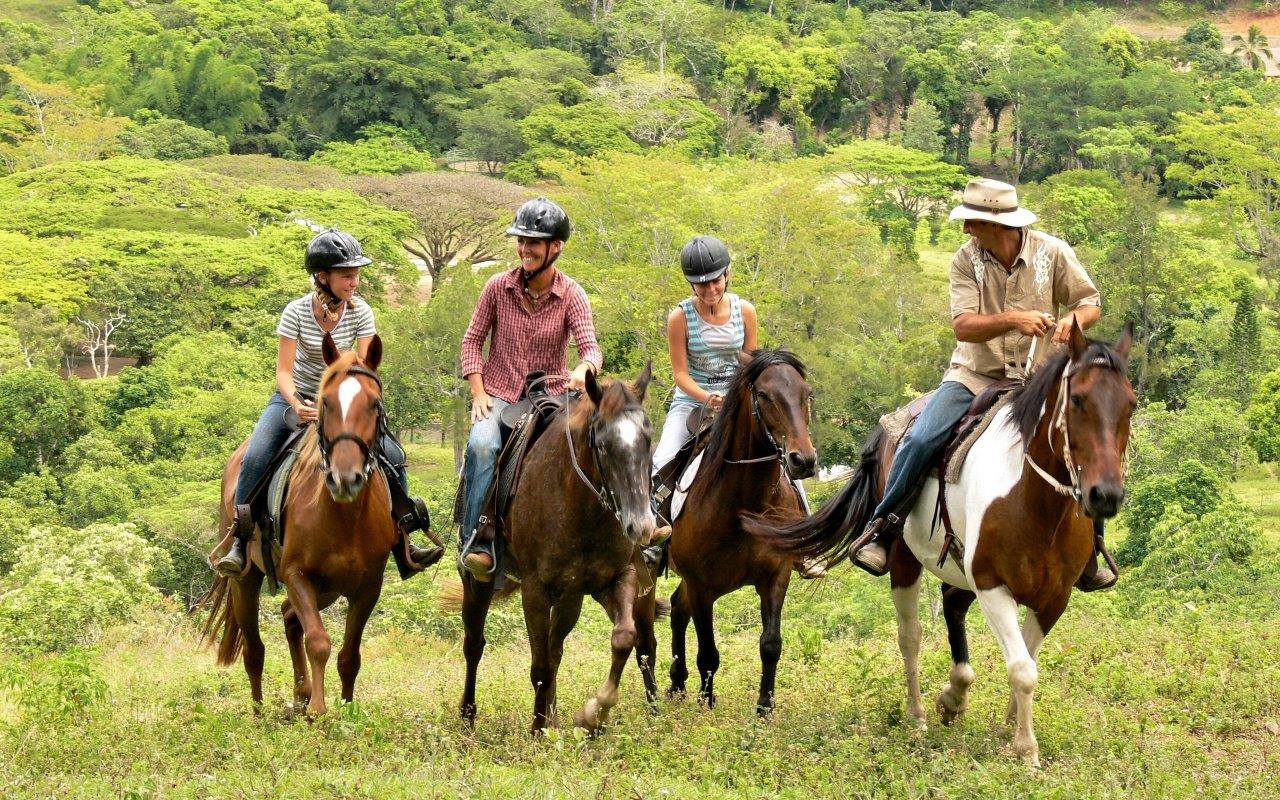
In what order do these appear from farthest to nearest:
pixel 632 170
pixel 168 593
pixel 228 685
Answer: pixel 632 170, pixel 168 593, pixel 228 685

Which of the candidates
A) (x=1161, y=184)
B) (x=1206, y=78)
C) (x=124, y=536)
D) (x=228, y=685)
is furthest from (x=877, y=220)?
(x=228, y=685)

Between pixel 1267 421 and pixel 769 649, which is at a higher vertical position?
pixel 769 649

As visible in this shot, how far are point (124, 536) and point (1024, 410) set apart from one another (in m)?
22.9

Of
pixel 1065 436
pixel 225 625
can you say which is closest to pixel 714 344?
pixel 1065 436

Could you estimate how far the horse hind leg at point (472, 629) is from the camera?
30.7ft

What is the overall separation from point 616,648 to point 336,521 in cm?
191

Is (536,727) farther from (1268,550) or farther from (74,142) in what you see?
(74,142)

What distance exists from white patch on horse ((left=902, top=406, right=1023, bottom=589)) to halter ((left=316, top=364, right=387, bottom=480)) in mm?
3298

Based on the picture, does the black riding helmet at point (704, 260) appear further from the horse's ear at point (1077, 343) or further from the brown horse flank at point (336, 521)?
the horse's ear at point (1077, 343)

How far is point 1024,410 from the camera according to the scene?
747 centimetres


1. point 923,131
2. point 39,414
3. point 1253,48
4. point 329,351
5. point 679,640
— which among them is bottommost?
point 39,414

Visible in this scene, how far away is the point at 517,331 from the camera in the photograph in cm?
920

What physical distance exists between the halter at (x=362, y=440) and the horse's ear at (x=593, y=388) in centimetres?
117

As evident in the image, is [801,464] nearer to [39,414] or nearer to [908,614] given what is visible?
[908,614]
